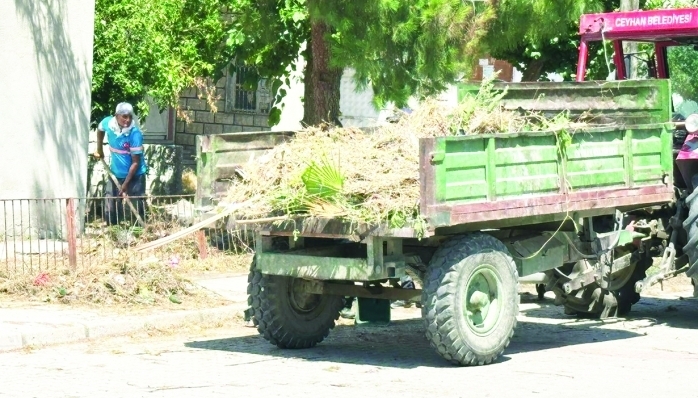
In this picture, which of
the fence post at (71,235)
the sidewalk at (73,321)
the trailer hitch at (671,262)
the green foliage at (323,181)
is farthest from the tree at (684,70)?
the fence post at (71,235)

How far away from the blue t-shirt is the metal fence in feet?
7.02

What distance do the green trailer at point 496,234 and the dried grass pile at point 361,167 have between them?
0.43 ft

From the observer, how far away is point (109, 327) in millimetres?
11219

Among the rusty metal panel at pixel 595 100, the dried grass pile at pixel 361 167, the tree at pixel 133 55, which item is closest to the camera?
the dried grass pile at pixel 361 167

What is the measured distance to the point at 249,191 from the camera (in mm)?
9852

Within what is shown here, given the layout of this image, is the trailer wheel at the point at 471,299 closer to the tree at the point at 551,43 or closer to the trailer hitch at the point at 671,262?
the trailer hitch at the point at 671,262

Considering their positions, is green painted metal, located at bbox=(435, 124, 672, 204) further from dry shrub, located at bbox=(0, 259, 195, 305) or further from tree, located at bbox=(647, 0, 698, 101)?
dry shrub, located at bbox=(0, 259, 195, 305)

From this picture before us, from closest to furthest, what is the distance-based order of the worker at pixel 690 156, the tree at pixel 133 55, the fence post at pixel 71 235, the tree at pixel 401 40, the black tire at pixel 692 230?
the black tire at pixel 692 230 < the worker at pixel 690 156 < the fence post at pixel 71 235 < the tree at pixel 401 40 < the tree at pixel 133 55

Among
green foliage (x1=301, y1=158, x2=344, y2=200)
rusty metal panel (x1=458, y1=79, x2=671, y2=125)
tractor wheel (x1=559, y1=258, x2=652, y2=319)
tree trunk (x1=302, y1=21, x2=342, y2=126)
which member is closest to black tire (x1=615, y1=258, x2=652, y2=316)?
tractor wheel (x1=559, y1=258, x2=652, y2=319)

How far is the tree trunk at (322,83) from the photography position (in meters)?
16.3

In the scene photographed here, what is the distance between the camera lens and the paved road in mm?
8445

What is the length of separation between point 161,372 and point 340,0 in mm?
6612

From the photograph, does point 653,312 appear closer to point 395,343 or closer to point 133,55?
point 395,343

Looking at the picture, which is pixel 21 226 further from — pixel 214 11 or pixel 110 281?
pixel 214 11
